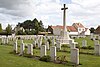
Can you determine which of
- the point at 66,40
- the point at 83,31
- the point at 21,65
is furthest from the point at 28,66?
the point at 83,31

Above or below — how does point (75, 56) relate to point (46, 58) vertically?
above

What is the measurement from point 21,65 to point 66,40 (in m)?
20.4

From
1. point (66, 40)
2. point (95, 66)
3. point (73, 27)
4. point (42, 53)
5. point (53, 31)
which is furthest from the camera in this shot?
point (73, 27)

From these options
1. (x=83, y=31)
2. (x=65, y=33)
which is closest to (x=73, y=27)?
(x=83, y=31)

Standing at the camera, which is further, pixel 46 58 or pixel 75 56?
pixel 46 58

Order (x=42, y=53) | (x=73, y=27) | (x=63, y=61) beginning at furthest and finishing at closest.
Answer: (x=73, y=27), (x=42, y=53), (x=63, y=61)

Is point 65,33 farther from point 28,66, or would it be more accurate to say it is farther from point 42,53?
point 28,66

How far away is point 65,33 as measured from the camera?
3356cm

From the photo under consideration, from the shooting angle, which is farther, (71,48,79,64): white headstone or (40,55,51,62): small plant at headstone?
(40,55,51,62): small plant at headstone

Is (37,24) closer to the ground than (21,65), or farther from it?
farther from it

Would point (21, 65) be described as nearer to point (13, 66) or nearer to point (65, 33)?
point (13, 66)

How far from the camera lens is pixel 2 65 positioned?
12820 mm

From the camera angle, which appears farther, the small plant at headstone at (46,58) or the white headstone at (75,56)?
the small plant at headstone at (46,58)

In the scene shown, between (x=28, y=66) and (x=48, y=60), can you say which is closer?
(x=28, y=66)
